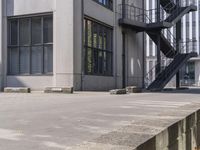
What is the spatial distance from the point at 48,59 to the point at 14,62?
10.5 ft

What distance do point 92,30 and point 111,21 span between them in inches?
136

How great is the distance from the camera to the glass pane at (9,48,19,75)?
29625mm

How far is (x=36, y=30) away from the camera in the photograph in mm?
28953

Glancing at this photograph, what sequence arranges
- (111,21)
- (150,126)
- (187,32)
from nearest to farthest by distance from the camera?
(150,126), (111,21), (187,32)

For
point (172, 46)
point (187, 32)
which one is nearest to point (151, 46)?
point (187, 32)

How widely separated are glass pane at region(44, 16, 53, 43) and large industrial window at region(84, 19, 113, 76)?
255 centimetres

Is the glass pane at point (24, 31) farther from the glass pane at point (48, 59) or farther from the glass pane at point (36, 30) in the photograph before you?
the glass pane at point (48, 59)

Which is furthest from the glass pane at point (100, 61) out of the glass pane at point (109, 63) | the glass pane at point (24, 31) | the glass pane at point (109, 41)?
the glass pane at point (24, 31)

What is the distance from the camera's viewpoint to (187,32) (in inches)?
3071

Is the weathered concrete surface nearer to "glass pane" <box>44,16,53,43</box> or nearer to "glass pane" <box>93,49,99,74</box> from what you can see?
"glass pane" <box>44,16,53,43</box>

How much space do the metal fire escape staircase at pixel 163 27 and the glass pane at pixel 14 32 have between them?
9.22 meters

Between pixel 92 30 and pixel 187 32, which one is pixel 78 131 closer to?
pixel 92 30

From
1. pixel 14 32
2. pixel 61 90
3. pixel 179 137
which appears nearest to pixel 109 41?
pixel 14 32

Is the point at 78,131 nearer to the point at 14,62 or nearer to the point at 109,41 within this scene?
the point at 14,62
